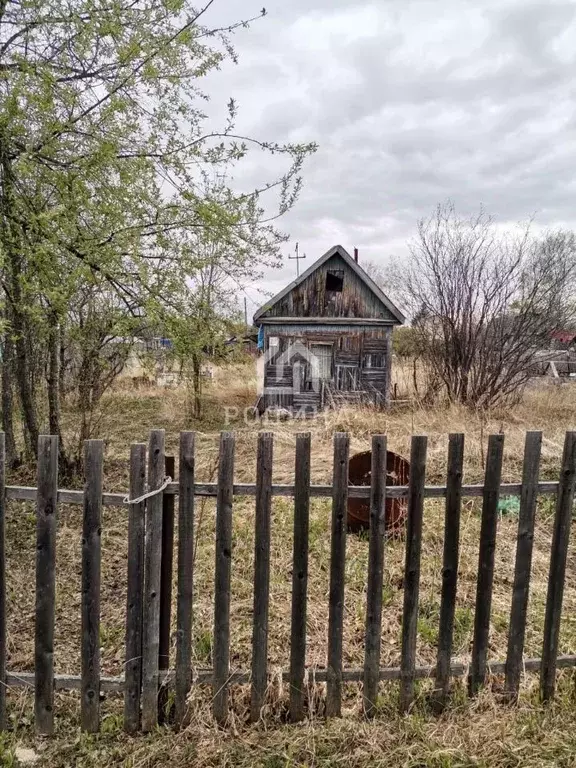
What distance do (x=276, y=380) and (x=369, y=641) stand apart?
12083mm

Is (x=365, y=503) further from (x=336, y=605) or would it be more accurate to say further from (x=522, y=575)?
(x=336, y=605)

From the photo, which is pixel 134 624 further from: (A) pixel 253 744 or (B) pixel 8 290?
(B) pixel 8 290

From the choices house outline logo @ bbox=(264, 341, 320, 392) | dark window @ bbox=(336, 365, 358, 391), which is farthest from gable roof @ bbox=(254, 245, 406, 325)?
dark window @ bbox=(336, 365, 358, 391)

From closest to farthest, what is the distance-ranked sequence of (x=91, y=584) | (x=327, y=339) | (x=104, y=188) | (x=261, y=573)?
(x=91, y=584), (x=261, y=573), (x=104, y=188), (x=327, y=339)

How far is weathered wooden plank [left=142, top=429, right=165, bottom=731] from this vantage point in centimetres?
225

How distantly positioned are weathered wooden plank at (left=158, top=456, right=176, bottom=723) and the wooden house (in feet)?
39.0

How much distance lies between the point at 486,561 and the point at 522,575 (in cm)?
23

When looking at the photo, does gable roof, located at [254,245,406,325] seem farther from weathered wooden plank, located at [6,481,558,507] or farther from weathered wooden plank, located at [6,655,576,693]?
weathered wooden plank, located at [6,655,576,693]

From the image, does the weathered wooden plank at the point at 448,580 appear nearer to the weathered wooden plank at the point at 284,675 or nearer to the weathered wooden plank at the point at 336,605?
the weathered wooden plank at the point at 284,675

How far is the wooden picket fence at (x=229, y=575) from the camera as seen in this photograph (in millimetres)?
2240

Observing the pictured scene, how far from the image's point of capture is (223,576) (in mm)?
2312

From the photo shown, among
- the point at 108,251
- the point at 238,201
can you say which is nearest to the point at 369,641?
the point at 108,251

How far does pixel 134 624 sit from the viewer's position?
2.26 m

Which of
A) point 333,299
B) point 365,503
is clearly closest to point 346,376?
point 333,299
